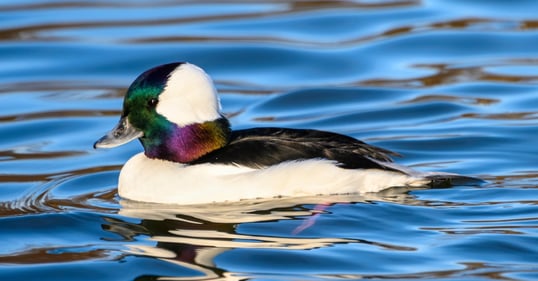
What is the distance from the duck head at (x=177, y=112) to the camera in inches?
322

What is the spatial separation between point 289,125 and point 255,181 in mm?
2917

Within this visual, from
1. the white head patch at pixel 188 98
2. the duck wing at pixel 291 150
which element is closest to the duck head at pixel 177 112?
the white head patch at pixel 188 98

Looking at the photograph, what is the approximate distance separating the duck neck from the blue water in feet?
1.35

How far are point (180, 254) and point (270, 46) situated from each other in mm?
6625

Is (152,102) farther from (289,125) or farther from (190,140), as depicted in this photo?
(289,125)

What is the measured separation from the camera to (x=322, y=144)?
26.9ft

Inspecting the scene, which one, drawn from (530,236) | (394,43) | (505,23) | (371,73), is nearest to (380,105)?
(371,73)

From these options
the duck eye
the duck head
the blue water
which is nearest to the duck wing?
the duck head

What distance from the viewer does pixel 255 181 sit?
8031 mm

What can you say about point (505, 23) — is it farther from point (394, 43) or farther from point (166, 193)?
point (166, 193)

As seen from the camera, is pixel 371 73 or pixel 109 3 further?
pixel 109 3

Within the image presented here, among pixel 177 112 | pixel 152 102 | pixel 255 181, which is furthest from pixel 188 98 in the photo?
pixel 255 181

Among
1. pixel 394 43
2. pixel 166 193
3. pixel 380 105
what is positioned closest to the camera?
pixel 166 193

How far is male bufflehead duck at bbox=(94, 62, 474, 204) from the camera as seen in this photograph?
8.05m
